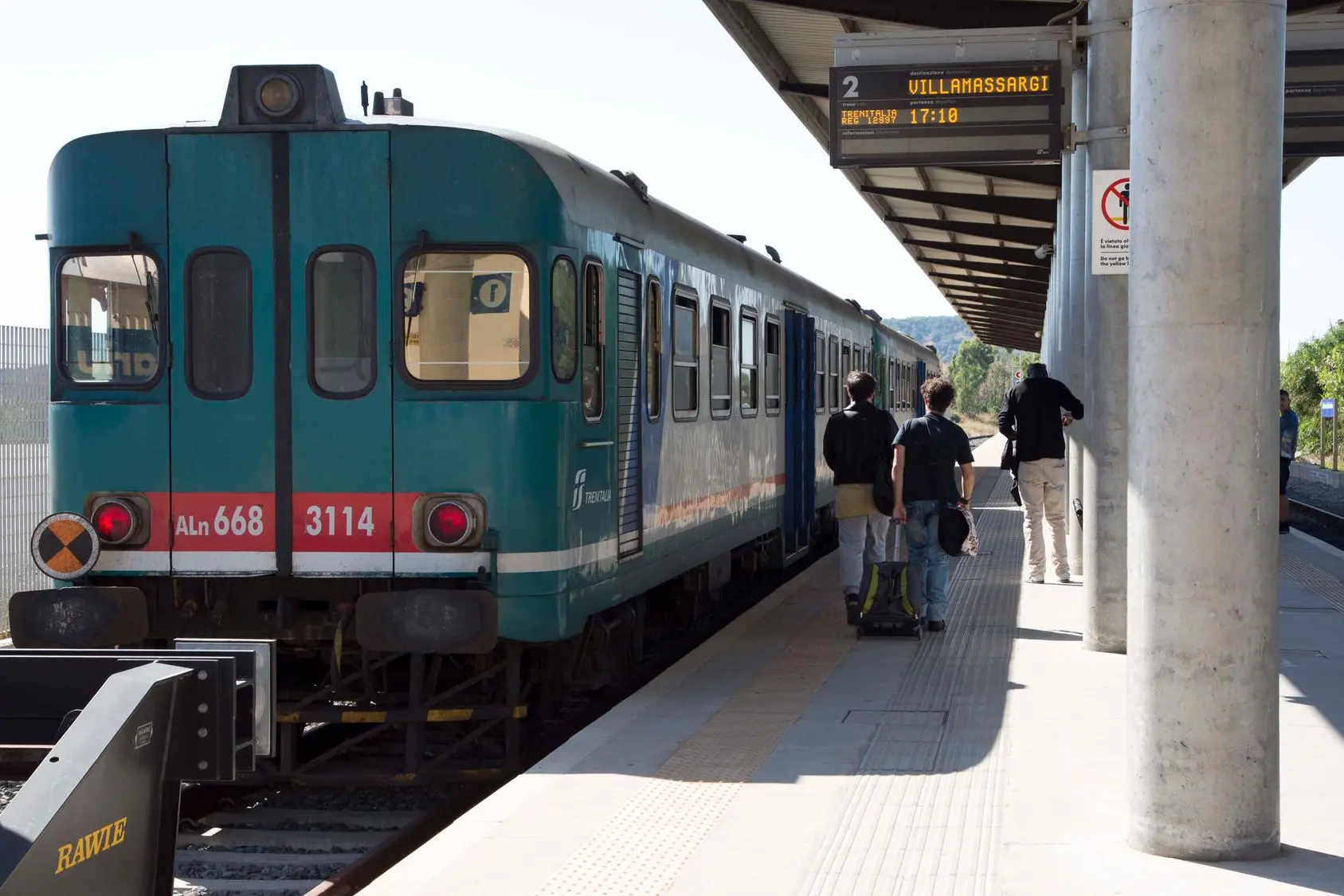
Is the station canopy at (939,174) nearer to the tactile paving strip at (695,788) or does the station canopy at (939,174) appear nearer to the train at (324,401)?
the tactile paving strip at (695,788)

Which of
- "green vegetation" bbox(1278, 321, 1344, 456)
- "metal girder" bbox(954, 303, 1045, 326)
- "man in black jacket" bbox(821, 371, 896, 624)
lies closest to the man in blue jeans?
"man in black jacket" bbox(821, 371, 896, 624)

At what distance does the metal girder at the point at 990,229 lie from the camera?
2855 cm

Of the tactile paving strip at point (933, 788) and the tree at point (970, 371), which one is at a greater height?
the tree at point (970, 371)

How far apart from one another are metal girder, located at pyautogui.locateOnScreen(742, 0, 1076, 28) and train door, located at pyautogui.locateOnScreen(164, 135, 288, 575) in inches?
319

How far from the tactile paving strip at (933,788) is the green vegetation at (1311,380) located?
49.2m

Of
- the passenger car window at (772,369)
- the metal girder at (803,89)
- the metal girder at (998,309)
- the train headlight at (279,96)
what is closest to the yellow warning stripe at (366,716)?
the train headlight at (279,96)

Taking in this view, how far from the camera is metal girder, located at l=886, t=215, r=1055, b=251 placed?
93.7ft

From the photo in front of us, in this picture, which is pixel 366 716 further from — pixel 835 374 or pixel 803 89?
pixel 803 89

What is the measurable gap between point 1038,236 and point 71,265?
22939 millimetres

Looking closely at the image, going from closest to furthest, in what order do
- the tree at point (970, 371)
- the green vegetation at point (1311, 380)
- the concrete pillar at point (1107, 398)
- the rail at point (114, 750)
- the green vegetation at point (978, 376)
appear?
the rail at point (114, 750)
the concrete pillar at point (1107, 398)
the green vegetation at point (1311, 380)
the green vegetation at point (978, 376)
the tree at point (970, 371)

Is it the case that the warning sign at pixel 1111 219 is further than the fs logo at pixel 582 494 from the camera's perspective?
Yes

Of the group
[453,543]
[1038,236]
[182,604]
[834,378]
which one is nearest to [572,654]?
[453,543]

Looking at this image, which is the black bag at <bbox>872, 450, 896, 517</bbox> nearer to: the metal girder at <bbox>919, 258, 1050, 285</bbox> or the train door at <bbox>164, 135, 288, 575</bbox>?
the train door at <bbox>164, 135, 288, 575</bbox>

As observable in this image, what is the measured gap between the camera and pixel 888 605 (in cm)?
1080
